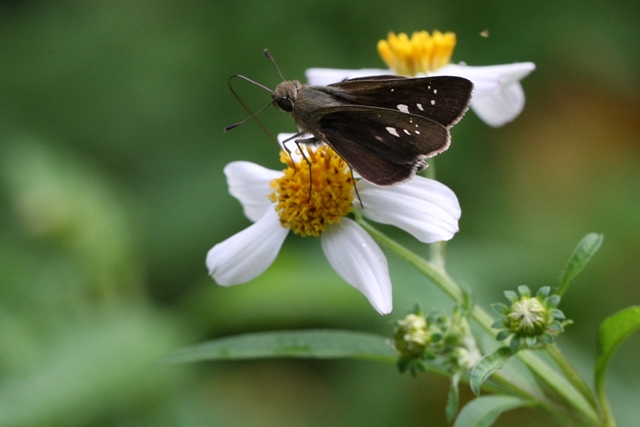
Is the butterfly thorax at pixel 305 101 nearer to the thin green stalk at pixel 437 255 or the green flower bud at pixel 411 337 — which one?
the thin green stalk at pixel 437 255

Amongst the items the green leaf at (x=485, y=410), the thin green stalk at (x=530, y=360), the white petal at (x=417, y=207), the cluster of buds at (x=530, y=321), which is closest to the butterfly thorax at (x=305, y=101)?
the white petal at (x=417, y=207)

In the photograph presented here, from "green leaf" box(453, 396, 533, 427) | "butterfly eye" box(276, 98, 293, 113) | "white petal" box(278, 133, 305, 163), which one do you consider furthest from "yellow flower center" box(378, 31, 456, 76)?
"green leaf" box(453, 396, 533, 427)

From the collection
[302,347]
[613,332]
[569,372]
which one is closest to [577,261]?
[613,332]

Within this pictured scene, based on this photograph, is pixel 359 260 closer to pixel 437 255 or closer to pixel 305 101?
pixel 437 255

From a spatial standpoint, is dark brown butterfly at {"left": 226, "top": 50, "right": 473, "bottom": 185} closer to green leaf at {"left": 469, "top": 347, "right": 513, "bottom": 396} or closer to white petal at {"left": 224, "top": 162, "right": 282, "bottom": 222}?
white petal at {"left": 224, "top": 162, "right": 282, "bottom": 222}

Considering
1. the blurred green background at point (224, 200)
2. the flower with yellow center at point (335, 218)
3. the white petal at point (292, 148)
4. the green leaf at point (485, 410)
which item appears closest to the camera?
the green leaf at point (485, 410)

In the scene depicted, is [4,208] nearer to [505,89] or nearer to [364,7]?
[364,7]

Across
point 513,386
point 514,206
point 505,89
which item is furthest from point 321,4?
point 513,386
